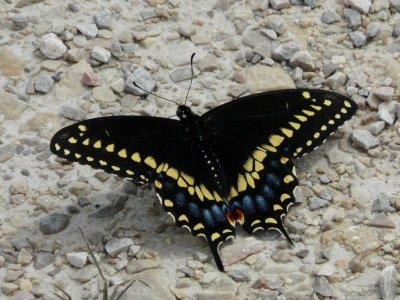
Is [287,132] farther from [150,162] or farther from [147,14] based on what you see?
[147,14]

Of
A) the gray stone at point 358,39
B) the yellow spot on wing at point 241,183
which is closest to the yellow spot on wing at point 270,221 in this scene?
the yellow spot on wing at point 241,183

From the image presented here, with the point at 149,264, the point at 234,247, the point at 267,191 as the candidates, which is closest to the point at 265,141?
the point at 267,191

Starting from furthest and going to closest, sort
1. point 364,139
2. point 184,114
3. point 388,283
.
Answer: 1. point 364,139
2. point 184,114
3. point 388,283

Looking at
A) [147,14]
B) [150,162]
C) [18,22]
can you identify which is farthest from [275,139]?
[18,22]

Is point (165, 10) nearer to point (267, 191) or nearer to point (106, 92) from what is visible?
point (106, 92)

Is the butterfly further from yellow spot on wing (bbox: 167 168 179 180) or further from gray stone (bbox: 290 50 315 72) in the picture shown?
gray stone (bbox: 290 50 315 72)
